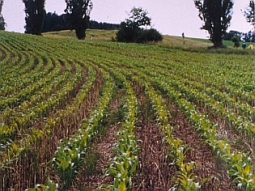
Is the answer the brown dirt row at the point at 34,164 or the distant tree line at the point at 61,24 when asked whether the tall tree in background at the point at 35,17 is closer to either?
the distant tree line at the point at 61,24

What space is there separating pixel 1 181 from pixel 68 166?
2.07 ft

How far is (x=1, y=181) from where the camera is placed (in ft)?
9.95

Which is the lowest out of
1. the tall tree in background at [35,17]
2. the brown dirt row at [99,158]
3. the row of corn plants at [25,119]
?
the brown dirt row at [99,158]

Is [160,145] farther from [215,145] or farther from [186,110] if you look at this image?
[186,110]

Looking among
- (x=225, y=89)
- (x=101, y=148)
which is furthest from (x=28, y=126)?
(x=225, y=89)

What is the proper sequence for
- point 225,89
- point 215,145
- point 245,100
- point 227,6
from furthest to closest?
point 227,6
point 225,89
point 245,100
point 215,145

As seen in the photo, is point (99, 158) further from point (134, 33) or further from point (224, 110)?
point (134, 33)

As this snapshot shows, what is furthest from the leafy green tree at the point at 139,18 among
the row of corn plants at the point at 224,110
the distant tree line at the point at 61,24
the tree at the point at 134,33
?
the row of corn plants at the point at 224,110

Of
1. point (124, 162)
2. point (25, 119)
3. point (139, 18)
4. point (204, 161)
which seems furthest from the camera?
point (139, 18)

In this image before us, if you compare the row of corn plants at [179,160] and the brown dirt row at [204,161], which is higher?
the row of corn plants at [179,160]

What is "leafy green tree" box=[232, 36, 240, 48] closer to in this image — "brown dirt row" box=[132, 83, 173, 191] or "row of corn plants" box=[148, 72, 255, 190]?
"row of corn plants" box=[148, 72, 255, 190]

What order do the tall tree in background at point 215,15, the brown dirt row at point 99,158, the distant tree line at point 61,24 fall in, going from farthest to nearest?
the tall tree in background at point 215,15
the distant tree line at point 61,24
the brown dirt row at point 99,158

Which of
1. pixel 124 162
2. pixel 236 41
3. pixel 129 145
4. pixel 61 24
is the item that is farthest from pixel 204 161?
pixel 236 41

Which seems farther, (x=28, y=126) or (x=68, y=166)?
(x=28, y=126)
